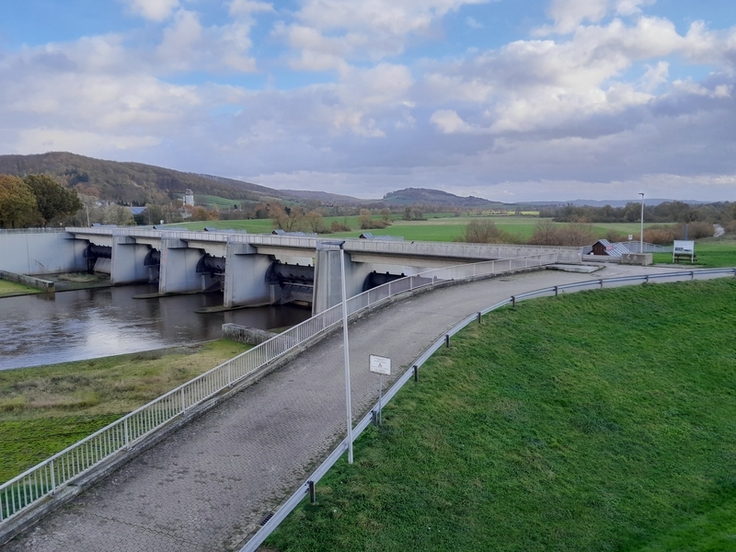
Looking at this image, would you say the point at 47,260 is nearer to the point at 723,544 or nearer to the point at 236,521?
the point at 236,521

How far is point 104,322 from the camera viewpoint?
43844mm

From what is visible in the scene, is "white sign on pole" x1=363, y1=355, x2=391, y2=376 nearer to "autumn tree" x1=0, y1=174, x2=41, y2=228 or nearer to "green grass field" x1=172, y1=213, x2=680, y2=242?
"green grass field" x1=172, y1=213, x2=680, y2=242

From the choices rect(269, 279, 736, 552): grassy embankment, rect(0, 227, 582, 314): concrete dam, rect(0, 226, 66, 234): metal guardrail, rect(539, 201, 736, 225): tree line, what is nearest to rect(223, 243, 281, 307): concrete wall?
rect(0, 227, 582, 314): concrete dam

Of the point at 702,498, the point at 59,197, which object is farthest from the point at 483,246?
the point at 59,197

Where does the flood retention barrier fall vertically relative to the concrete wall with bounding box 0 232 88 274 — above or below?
below

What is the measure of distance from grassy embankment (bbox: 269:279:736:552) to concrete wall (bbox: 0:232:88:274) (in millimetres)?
69025

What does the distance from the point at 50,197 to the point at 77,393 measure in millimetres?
73121

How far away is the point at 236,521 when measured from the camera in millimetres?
9977

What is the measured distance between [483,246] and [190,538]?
31.4 m

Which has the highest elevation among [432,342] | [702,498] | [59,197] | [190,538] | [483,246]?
[59,197]

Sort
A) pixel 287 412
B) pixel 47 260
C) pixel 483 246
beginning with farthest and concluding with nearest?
pixel 47 260 → pixel 483 246 → pixel 287 412

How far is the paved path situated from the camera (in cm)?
960

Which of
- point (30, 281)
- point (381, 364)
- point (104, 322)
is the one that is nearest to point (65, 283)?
point (30, 281)

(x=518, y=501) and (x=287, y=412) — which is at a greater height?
(x=287, y=412)
